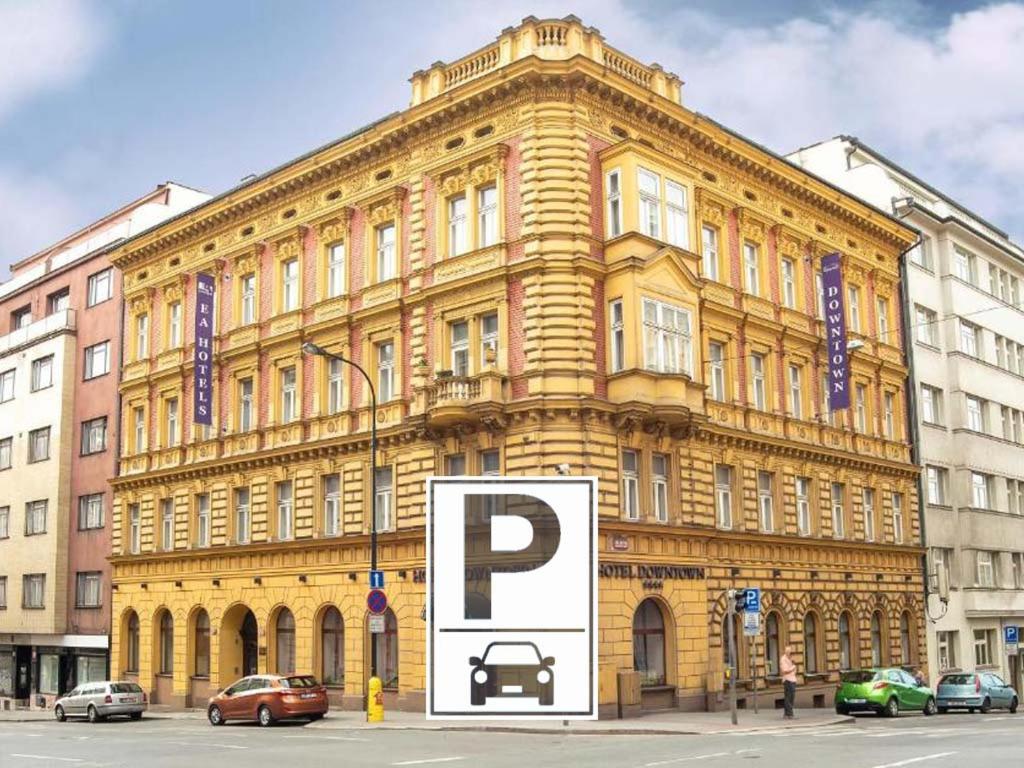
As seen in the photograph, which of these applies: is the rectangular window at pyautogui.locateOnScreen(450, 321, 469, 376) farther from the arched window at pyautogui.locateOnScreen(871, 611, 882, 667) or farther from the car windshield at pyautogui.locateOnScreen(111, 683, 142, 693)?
the arched window at pyautogui.locateOnScreen(871, 611, 882, 667)

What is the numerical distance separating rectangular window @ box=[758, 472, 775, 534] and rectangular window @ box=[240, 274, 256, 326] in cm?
1937

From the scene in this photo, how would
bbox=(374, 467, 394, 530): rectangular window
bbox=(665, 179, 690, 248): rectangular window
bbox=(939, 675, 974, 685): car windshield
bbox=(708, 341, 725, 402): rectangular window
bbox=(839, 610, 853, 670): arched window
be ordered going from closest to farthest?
bbox=(665, 179, 690, 248): rectangular window → bbox=(374, 467, 394, 530): rectangular window → bbox=(708, 341, 725, 402): rectangular window → bbox=(939, 675, 974, 685): car windshield → bbox=(839, 610, 853, 670): arched window

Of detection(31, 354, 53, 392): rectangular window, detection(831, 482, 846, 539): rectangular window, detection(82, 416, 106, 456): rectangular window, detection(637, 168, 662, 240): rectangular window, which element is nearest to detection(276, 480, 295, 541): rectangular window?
detection(82, 416, 106, 456): rectangular window

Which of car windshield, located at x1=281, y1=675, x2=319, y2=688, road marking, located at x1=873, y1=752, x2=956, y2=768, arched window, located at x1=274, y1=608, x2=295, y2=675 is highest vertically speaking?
arched window, located at x1=274, y1=608, x2=295, y2=675

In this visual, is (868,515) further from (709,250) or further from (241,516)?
(241,516)

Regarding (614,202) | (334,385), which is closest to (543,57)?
(614,202)

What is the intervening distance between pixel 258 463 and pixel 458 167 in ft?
43.7

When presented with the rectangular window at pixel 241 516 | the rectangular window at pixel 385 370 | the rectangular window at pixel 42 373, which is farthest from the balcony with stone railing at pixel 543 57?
the rectangular window at pixel 42 373

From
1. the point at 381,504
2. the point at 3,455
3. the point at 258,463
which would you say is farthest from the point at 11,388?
the point at 381,504

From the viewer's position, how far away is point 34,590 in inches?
2165

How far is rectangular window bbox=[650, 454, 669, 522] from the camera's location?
115 ft

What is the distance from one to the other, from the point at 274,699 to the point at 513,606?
31.0 meters

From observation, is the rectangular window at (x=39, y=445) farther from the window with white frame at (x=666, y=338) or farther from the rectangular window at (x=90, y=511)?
the window with white frame at (x=666, y=338)

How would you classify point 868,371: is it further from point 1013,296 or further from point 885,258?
point 1013,296
